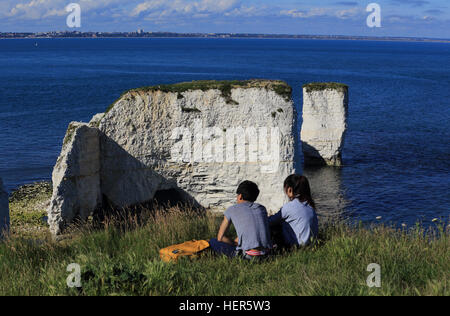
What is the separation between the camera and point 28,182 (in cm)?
2439

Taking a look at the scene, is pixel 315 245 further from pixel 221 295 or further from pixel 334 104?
pixel 334 104

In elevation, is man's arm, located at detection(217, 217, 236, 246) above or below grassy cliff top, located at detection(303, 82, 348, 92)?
below

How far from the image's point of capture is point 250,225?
26.7 ft

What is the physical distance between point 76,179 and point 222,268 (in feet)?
28.6

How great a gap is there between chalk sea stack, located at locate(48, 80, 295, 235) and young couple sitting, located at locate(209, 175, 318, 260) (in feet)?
28.0

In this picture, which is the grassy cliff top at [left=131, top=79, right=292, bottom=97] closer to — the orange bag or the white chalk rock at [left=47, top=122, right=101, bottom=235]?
the white chalk rock at [left=47, top=122, right=101, bottom=235]

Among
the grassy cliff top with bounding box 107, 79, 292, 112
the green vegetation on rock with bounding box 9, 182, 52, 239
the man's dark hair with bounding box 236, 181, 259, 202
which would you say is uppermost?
the grassy cliff top with bounding box 107, 79, 292, 112

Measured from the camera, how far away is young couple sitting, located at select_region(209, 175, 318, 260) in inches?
321

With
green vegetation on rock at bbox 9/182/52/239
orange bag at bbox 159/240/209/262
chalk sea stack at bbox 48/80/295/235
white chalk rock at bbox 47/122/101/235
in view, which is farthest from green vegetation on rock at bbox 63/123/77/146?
orange bag at bbox 159/240/209/262

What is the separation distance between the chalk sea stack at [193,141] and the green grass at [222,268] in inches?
284

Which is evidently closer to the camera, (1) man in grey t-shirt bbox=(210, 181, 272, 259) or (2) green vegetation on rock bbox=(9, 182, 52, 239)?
(1) man in grey t-shirt bbox=(210, 181, 272, 259)
